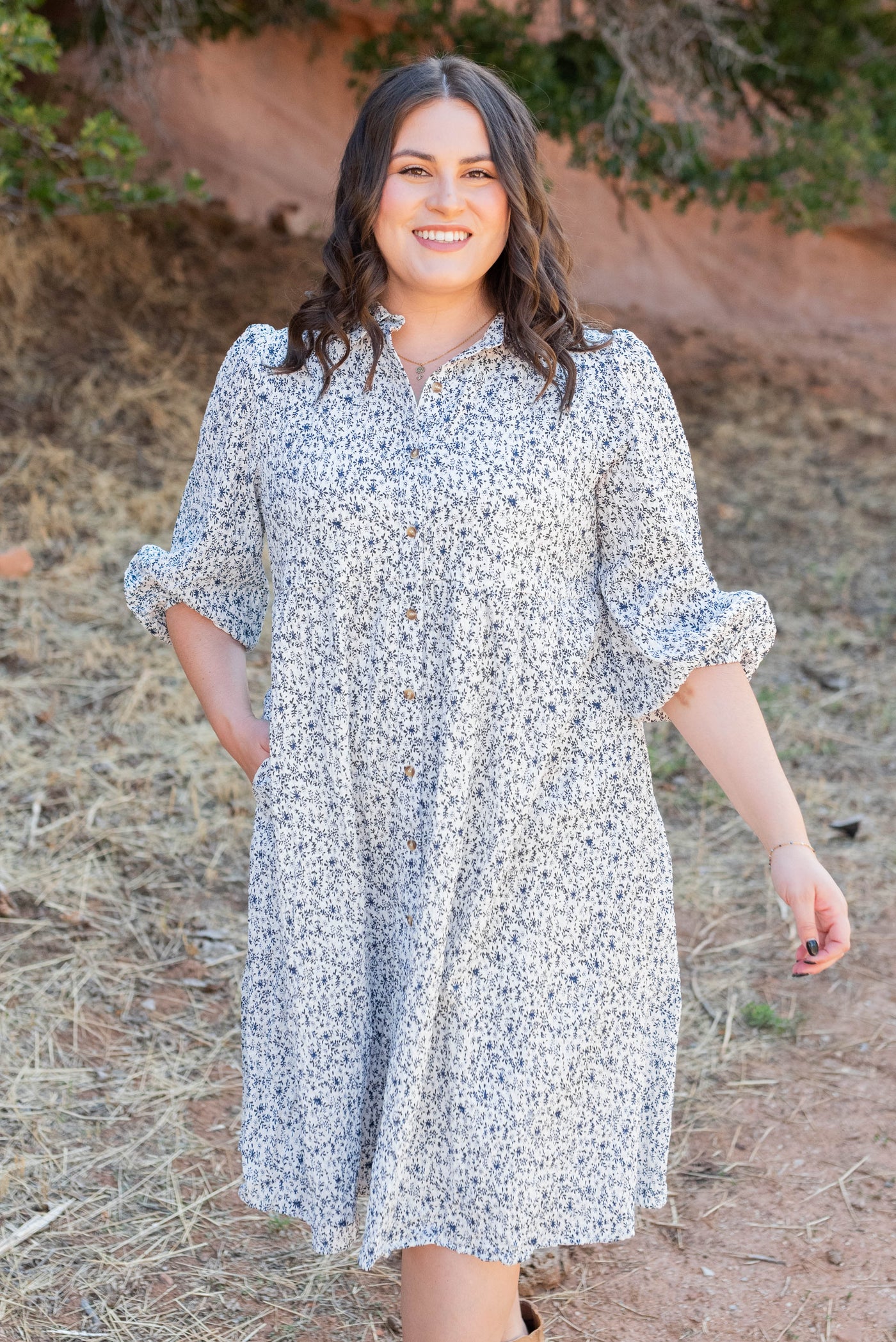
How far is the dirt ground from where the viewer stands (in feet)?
8.30

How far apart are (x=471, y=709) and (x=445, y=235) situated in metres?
0.61

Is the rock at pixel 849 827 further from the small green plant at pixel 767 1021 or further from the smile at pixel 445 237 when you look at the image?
the smile at pixel 445 237

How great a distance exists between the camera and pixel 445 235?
72.0 inches

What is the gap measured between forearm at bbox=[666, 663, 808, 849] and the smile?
2.07 feet

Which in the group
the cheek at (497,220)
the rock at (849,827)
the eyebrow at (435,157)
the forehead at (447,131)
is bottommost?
the rock at (849,827)

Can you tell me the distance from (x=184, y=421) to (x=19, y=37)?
1.88 m

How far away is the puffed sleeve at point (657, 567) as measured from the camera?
1803 mm

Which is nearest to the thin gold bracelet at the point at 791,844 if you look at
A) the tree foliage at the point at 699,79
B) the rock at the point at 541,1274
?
the rock at the point at 541,1274

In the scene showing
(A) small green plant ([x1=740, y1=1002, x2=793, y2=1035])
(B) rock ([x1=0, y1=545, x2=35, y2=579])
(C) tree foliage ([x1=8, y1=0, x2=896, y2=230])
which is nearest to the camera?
(A) small green plant ([x1=740, y1=1002, x2=793, y2=1035])

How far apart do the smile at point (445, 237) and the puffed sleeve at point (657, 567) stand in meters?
0.24

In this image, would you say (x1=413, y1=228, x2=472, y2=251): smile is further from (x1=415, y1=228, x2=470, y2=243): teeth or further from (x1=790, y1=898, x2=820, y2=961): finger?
(x1=790, y1=898, x2=820, y2=961): finger

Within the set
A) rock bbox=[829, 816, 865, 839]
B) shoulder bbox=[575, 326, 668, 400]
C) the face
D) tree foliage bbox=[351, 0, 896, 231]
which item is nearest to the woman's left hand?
shoulder bbox=[575, 326, 668, 400]

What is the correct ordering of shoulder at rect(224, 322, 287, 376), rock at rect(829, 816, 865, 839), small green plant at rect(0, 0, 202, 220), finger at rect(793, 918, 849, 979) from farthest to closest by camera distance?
small green plant at rect(0, 0, 202, 220) → rock at rect(829, 816, 865, 839) → shoulder at rect(224, 322, 287, 376) → finger at rect(793, 918, 849, 979)

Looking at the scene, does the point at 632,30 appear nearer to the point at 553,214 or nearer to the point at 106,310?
the point at 106,310
